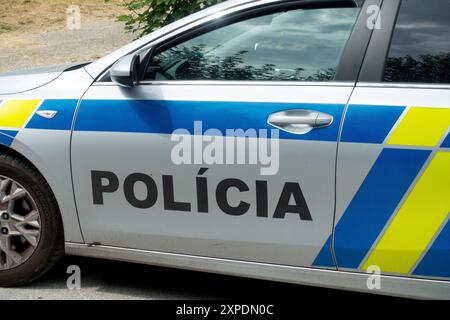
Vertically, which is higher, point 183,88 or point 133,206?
point 183,88

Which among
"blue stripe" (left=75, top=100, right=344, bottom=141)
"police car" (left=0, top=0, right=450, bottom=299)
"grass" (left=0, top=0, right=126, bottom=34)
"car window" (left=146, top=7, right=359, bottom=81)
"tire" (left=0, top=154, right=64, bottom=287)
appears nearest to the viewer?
"police car" (left=0, top=0, right=450, bottom=299)

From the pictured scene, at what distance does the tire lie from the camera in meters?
3.66

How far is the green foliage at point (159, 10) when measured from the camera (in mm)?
5875

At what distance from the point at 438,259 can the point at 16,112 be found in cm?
208

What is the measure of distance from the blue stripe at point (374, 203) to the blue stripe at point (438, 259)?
209mm

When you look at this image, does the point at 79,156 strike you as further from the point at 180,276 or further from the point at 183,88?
the point at 180,276

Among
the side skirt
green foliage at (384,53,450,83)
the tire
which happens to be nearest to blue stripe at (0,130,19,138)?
the tire

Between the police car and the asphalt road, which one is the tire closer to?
the police car

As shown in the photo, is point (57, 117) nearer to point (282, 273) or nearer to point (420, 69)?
point (282, 273)

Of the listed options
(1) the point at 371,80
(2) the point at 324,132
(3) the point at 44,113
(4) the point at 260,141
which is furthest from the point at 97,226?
(1) the point at 371,80

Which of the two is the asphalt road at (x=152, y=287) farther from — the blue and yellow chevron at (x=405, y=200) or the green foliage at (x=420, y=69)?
the green foliage at (x=420, y=69)

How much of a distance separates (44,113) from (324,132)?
4.48ft

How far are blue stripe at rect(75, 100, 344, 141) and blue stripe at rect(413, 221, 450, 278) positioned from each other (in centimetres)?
59

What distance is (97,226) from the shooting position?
11.8 feet
